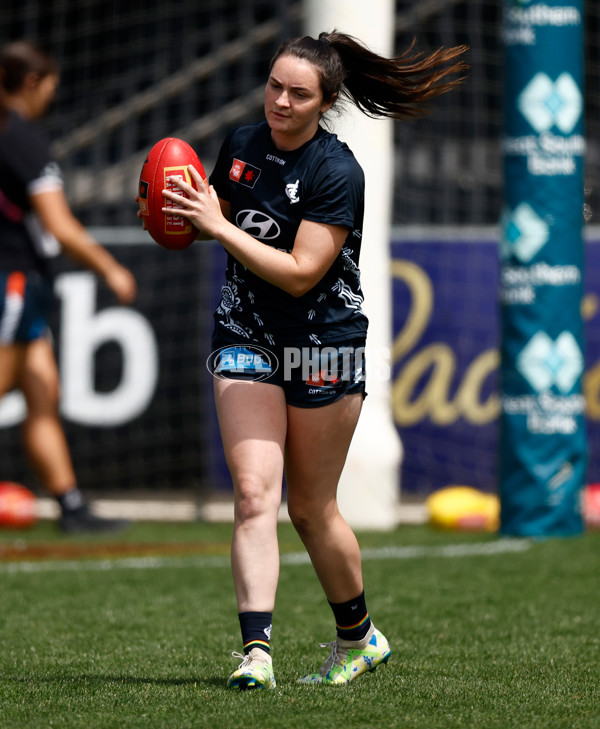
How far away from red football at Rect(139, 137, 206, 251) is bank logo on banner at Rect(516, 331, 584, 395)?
4.25 m

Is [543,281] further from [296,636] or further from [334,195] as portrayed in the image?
[334,195]

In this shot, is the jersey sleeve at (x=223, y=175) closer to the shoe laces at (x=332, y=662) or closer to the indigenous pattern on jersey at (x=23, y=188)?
the shoe laces at (x=332, y=662)

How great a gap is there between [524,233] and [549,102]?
0.79 m

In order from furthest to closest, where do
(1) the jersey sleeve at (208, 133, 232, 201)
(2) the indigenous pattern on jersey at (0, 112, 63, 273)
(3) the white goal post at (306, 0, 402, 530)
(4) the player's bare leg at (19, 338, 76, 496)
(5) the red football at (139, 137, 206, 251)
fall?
1. (3) the white goal post at (306, 0, 402, 530)
2. (4) the player's bare leg at (19, 338, 76, 496)
3. (2) the indigenous pattern on jersey at (0, 112, 63, 273)
4. (1) the jersey sleeve at (208, 133, 232, 201)
5. (5) the red football at (139, 137, 206, 251)

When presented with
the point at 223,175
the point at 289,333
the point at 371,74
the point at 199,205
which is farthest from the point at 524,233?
the point at 199,205

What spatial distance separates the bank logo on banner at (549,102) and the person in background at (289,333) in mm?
4068

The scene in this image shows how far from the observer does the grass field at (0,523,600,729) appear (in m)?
3.41

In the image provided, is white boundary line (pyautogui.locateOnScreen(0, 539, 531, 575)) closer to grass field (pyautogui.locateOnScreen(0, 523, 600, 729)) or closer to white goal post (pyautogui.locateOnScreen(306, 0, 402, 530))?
grass field (pyautogui.locateOnScreen(0, 523, 600, 729))

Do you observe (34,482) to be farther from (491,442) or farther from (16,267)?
(491,442)

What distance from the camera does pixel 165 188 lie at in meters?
3.80

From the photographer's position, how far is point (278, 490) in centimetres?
381

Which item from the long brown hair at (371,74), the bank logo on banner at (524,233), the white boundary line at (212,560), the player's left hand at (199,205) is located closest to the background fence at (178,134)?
the bank logo on banner at (524,233)

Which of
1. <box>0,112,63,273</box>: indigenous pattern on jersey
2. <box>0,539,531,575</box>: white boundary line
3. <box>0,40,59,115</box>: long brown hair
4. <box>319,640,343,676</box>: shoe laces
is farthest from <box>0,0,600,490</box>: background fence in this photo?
<box>319,640,343,676</box>: shoe laces

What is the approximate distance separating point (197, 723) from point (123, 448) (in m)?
6.50
